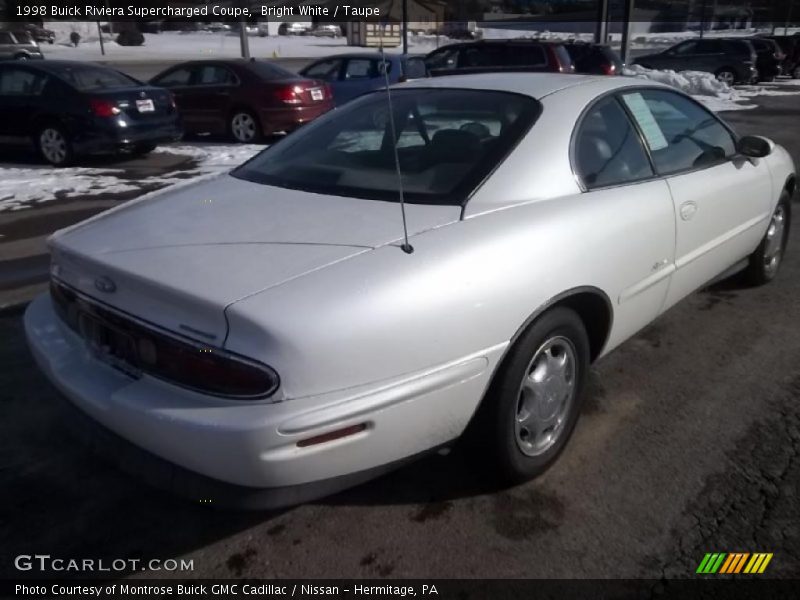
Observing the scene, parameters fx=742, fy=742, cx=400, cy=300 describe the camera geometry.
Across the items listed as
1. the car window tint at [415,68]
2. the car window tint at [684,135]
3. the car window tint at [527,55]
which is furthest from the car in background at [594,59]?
the car window tint at [684,135]

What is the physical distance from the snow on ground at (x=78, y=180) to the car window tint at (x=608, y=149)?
5299 mm

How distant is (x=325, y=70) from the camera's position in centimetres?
1411

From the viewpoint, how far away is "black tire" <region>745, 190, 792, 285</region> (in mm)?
4773

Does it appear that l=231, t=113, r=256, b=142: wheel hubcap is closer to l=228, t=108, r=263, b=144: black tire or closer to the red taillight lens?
l=228, t=108, r=263, b=144: black tire

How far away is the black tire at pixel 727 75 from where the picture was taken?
23705mm

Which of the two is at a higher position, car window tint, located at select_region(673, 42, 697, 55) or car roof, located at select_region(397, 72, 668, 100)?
car roof, located at select_region(397, 72, 668, 100)

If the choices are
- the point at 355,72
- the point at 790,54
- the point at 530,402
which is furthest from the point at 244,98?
the point at 790,54

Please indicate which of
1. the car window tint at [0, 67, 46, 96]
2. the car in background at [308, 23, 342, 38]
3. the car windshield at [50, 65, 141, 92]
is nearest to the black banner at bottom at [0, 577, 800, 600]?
the car windshield at [50, 65, 141, 92]

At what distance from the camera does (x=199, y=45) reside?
5097 cm

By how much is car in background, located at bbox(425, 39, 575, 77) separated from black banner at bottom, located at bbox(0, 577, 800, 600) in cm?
1158

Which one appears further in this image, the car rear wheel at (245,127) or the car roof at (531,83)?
the car rear wheel at (245,127)

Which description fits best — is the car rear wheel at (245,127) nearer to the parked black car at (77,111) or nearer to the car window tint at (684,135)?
the parked black car at (77,111)

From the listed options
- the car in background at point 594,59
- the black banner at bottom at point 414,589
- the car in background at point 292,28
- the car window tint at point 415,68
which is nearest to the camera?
the black banner at bottom at point 414,589

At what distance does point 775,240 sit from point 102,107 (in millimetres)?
8046
